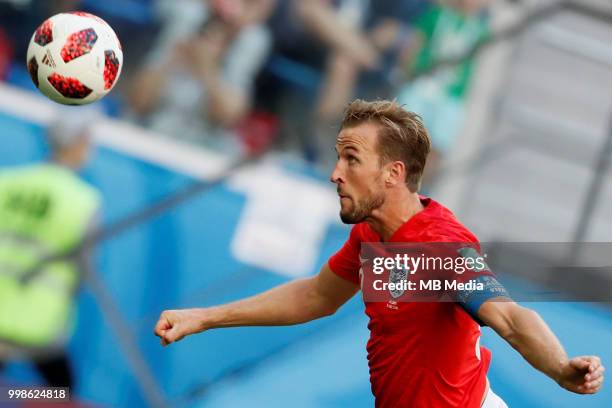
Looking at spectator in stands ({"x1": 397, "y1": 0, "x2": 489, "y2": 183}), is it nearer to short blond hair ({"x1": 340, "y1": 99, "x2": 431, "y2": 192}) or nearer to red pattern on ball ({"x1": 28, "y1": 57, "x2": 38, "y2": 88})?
red pattern on ball ({"x1": 28, "y1": 57, "x2": 38, "y2": 88})

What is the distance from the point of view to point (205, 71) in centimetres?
810

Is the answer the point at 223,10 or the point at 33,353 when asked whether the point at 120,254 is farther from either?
the point at 223,10

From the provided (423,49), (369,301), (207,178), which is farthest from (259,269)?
(369,301)

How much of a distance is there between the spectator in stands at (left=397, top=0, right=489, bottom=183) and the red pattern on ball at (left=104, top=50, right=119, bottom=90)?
2677 millimetres

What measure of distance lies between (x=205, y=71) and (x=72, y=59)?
307 cm

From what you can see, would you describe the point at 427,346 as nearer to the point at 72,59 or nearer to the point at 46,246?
the point at 72,59

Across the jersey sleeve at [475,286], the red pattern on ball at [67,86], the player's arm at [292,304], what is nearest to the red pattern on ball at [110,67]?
the red pattern on ball at [67,86]

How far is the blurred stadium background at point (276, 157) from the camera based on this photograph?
7422mm

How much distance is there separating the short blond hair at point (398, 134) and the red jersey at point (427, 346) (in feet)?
0.61

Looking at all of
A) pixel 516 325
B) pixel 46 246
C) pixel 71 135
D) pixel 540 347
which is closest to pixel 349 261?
pixel 516 325

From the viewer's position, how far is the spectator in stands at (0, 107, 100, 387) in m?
7.42

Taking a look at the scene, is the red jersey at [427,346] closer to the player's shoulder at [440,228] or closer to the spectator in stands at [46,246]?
the player's shoulder at [440,228]

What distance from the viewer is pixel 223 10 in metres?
8.13

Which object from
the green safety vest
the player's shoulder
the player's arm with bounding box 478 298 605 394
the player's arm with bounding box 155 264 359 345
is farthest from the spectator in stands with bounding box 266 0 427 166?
the player's arm with bounding box 478 298 605 394
